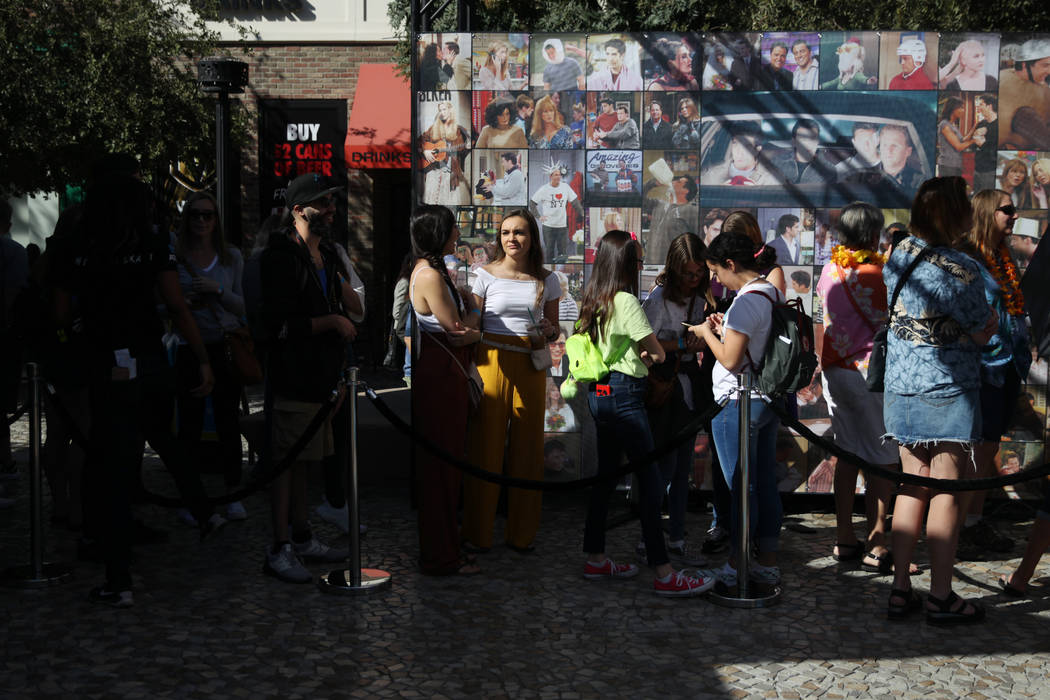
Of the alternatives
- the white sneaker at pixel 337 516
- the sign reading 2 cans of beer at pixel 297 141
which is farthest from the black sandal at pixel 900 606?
the sign reading 2 cans of beer at pixel 297 141

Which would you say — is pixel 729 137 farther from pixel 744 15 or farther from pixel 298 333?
pixel 744 15

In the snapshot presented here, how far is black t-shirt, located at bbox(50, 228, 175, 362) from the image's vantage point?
196 inches

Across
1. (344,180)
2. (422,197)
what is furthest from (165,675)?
(344,180)

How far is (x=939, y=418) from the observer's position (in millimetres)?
4789

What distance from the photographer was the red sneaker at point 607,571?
18.3 feet

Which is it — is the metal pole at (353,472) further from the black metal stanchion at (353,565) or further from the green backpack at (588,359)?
the green backpack at (588,359)

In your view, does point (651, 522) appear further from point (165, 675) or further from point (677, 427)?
point (165, 675)

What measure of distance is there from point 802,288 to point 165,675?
4401 mm

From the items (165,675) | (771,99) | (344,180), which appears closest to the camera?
(165,675)

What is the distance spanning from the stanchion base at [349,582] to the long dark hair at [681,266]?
215 cm

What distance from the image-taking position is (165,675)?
4285mm

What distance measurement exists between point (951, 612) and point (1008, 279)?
188cm

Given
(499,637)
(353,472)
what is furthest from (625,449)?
(353,472)

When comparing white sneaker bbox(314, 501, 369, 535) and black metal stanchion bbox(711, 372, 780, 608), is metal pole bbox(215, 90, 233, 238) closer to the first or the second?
white sneaker bbox(314, 501, 369, 535)
